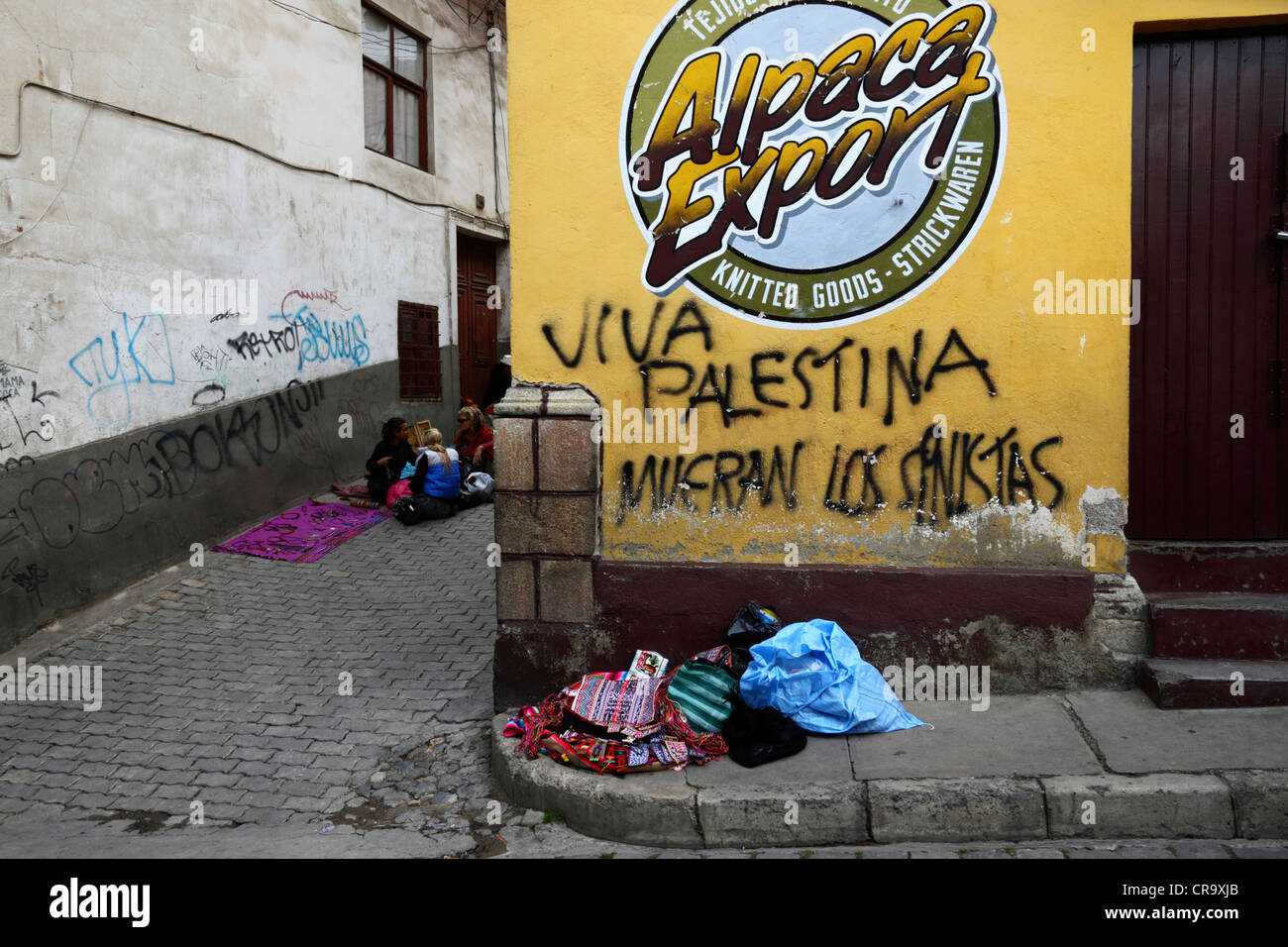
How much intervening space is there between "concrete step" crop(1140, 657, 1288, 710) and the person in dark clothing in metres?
7.37

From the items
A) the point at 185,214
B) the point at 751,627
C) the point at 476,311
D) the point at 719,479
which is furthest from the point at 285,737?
the point at 476,311

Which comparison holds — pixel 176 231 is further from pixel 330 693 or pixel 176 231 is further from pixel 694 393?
pixel 694 393

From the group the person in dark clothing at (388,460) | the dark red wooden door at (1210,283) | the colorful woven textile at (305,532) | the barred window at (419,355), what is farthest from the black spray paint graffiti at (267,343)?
the dark red wooden door at (1210,283)

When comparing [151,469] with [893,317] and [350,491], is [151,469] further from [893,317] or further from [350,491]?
[893,317]

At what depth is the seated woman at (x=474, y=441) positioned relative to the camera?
34.1 feet

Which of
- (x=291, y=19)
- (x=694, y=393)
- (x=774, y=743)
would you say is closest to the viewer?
(x=774, y=743)

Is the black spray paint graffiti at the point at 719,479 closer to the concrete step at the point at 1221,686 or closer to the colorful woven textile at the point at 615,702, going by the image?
the colorful woven textile at the point at 615,702

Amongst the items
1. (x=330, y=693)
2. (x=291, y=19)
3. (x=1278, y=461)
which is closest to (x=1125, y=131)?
(x=1278, y=461)

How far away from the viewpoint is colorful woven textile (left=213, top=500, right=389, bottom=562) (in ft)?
26.5

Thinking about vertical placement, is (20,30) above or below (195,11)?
below

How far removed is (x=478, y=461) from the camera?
34.0ft

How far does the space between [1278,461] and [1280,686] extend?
1156 mm

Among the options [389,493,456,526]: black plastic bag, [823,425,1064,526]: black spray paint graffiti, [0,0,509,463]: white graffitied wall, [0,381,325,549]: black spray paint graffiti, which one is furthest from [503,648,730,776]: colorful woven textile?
[389,493,456,526]: black plastic bag

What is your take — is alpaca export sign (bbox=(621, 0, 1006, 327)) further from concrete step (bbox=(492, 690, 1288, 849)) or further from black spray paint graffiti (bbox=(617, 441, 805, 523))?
concrete step (bbox=(492, 690, 1288, 849))
